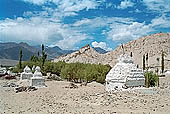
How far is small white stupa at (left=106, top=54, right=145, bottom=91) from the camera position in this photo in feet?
70.8

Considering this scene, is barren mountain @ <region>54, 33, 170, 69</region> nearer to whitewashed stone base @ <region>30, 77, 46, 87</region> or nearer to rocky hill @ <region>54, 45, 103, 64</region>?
rocky hill @ <region>54, 45, 103, 64</region>

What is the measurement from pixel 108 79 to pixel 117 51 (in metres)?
92.6

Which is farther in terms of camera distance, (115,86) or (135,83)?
(115,86)

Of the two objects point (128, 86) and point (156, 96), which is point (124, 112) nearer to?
point (156, 96)

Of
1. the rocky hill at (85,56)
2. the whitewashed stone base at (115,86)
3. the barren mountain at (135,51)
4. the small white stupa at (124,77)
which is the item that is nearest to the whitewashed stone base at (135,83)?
the small white stupa at (124,77)

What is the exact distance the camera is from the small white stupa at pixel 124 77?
21.6 meters

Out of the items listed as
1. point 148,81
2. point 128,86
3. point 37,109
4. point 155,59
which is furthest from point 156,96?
point 155,59

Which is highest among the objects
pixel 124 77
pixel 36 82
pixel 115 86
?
pixel 124 77

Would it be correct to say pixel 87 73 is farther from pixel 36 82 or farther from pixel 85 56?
pixel 85 56

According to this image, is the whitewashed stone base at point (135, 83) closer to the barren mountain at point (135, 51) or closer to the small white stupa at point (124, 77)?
the small white stupa at point (124, 77)

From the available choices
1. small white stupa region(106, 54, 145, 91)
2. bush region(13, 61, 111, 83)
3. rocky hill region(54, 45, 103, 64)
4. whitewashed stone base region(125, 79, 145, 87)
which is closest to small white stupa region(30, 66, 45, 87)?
bush region(13, 61, 111, 83)

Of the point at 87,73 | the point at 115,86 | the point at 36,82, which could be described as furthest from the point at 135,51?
the point at 115,86

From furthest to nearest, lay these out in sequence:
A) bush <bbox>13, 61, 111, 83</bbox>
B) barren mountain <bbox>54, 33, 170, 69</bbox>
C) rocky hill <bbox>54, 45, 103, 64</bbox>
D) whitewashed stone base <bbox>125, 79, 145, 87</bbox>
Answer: rocky hill <bbox>54, 45, 103, 64</bbox> → barren mountain <bbox>54, 33, 170, 69</bbox> → bush <bbox>13, 61, 111, 83</bbox> → whitewashed stone base <bbox>125, 79, 145, 87</bbox>

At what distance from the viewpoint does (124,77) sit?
2169 cm
